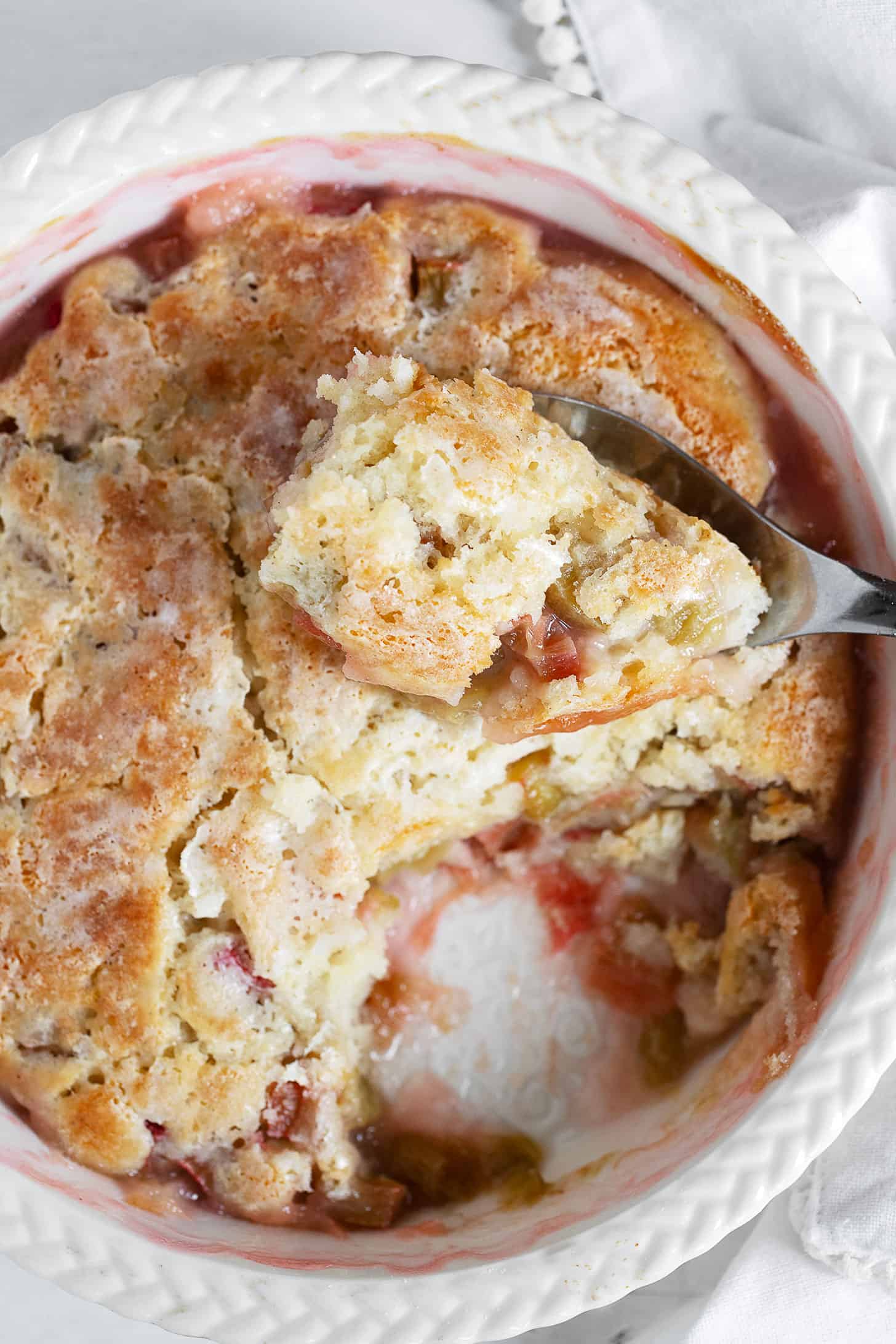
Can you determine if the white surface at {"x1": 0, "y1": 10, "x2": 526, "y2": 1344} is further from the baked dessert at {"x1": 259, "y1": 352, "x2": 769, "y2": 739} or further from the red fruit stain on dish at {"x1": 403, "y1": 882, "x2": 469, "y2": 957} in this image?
the baked dessert at {"x1": 259, "y1": 352, "x2": 769, "y2": 739}

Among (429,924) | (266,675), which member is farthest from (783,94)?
(429,924)

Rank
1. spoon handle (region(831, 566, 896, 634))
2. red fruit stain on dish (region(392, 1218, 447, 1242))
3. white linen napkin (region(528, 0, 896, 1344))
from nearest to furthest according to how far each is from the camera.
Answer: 1. spoon handle (region(831, 566, 896, 634))
2. red fruit stain on dish (region(392, 1218, 447, 1242))
3. white linen napkin (region(528, 0, 896, 1344))

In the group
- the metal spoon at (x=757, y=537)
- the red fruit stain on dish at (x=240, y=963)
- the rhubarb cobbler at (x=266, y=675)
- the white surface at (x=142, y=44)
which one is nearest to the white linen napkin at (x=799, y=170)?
the white surface at (x=142, y=44)

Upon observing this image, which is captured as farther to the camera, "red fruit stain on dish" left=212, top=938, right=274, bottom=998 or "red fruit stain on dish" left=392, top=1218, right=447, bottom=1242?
"red fruit stain on dish" left=392, top=1218, right=447, bottom=1242

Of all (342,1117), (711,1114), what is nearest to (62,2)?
(342,1117)

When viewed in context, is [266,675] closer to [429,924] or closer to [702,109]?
[429,924]

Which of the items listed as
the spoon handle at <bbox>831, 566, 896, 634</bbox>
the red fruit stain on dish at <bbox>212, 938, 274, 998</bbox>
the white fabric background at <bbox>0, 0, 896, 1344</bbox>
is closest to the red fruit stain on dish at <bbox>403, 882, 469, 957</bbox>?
the red fruit stain on dish at <bbox>212, 938, 274, 998</bbox>

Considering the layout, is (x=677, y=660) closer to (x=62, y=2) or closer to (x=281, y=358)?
(x=281, y=358)
